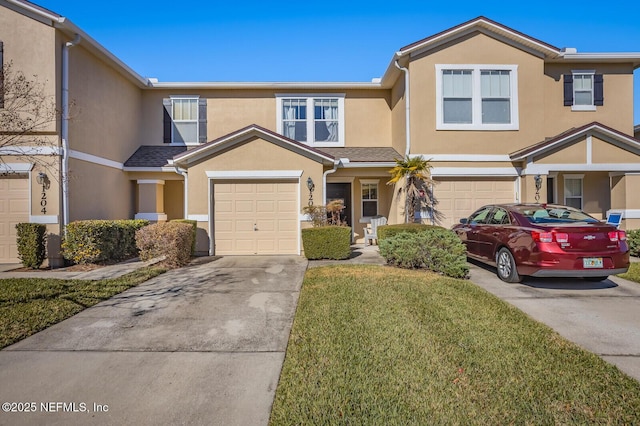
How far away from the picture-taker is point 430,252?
8109 millimetres

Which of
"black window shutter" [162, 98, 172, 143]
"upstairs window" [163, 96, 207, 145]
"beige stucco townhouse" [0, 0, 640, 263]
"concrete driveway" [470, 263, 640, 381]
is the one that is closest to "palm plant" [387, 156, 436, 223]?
"beige stucco townhouse" [0, 0, 640, 263]

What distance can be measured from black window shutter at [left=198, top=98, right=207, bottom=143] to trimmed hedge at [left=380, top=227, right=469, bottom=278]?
921 cm

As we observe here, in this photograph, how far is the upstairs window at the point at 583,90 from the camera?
1325cm

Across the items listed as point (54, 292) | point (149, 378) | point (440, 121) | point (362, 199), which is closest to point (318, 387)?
point (149, 378)

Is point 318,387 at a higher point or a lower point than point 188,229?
lower

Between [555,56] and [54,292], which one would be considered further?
[555,56]

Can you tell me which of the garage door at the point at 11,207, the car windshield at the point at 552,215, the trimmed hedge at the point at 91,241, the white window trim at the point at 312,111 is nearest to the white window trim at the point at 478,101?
the white window trim at the point at 312,111

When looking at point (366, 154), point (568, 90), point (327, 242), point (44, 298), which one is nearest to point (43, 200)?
point (44, 298)

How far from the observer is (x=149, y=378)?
11.8 feet

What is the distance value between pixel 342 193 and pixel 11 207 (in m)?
10.7

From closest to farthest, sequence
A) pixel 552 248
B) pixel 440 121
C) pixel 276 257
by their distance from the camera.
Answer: pixel 552 248
pixel 276 257
pixel 440 121

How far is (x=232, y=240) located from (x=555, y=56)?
503 inches

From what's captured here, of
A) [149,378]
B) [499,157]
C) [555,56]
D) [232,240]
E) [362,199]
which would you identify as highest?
[555,56]

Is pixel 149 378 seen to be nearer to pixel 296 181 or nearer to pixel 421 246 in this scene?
pixel 421 246
